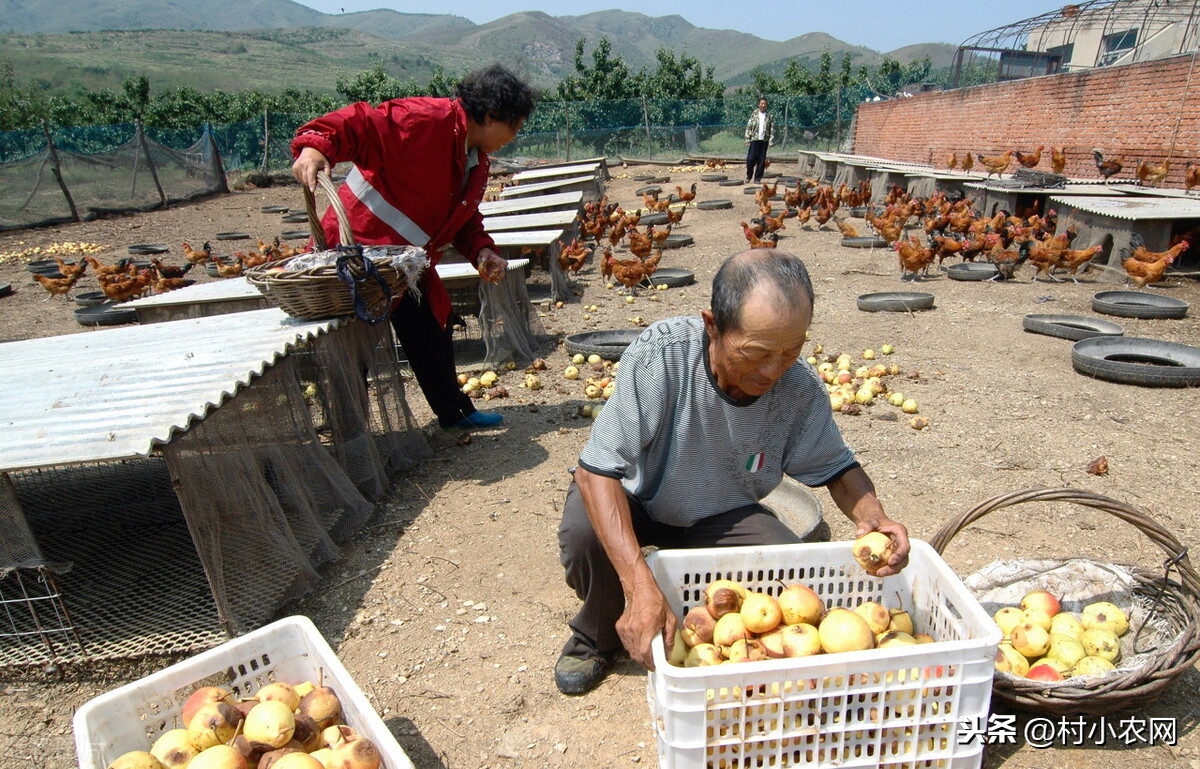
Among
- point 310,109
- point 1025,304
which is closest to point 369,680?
point 1025,304

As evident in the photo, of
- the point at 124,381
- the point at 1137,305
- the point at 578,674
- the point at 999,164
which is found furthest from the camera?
the point at 999,164

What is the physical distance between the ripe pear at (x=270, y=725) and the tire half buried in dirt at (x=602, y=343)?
15.1 ft

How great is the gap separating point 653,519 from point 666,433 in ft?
1.28

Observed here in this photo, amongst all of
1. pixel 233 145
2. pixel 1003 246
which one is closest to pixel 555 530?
pixel 1003 246

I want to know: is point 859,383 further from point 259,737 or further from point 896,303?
point 259,737

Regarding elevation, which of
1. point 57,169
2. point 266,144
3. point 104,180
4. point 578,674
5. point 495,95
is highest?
point 495,95

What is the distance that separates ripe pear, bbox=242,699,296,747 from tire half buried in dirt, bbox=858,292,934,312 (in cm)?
726

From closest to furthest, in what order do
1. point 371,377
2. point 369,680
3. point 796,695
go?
point 796,695 < point 369,680 < point 371,377

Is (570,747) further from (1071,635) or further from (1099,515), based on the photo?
(1099,515)

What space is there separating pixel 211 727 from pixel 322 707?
281 mm

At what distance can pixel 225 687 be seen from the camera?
2146 mm

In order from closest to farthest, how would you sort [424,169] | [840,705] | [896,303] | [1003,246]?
[840,705] < [424,169] < [896,303] < [1003,246]

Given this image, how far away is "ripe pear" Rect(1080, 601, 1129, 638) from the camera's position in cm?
242

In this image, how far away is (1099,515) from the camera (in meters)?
3.55
